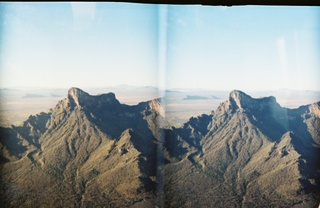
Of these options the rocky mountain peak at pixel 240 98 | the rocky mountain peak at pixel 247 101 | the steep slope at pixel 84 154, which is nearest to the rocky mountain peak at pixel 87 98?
the steep slope at pixel 84 154

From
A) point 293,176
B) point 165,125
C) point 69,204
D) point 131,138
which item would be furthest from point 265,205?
point 69,204

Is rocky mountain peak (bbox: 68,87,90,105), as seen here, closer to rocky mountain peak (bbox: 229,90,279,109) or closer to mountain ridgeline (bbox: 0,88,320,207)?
mountain ridgeline (bbox: 0,88,320,207)

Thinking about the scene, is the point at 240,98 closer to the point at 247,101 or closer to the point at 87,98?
the point at 247,101

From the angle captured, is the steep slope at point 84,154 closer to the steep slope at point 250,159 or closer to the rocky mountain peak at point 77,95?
the rocky mountain peak at point 77,95

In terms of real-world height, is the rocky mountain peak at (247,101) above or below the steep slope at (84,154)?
above

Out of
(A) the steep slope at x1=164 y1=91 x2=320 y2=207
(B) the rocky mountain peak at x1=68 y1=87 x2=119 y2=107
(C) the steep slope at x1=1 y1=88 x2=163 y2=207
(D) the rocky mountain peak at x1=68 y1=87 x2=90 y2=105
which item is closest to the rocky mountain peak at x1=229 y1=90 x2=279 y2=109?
(A) the steep slope at x1=164 y1=91 x2=320 y2=207

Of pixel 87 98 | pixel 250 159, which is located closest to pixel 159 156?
pixel 87 98

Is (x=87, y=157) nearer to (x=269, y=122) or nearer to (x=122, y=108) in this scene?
(x=122, y=108)
